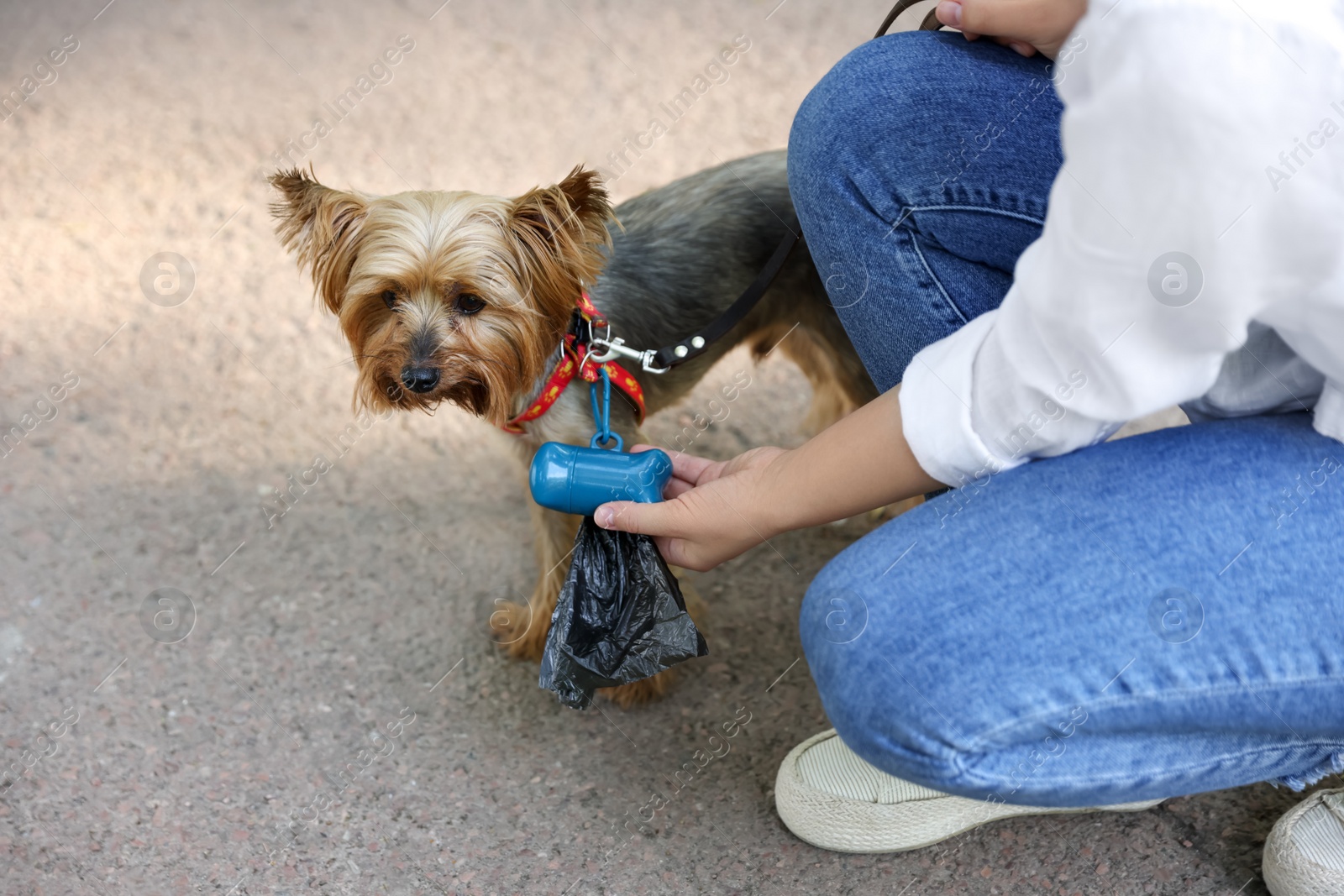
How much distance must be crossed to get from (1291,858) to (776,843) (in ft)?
2.78

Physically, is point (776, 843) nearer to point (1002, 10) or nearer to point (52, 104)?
point (1002, 10)

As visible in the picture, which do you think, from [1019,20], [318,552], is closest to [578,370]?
[318,552]

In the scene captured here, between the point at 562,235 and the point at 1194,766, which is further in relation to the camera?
the point at 562,235

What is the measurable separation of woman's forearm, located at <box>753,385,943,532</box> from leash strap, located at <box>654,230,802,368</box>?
0.60 metres

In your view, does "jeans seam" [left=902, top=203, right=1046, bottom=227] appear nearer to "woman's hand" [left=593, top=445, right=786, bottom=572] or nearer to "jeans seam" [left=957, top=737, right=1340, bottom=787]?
"woman's hand" [left=593, top=445, right=786, bottom=572]

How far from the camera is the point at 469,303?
6.69 ft

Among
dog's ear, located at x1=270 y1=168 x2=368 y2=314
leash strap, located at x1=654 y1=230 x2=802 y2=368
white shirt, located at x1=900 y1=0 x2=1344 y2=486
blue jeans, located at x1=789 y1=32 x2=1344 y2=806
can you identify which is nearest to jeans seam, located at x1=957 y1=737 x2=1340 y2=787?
blue jeans, located at x1=789 y1=32 x2=1344 y2=806

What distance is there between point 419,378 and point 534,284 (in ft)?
0.96

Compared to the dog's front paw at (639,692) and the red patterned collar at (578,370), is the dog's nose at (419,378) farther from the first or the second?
the dog's front paw at (639,692)

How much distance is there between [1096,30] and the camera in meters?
1.10

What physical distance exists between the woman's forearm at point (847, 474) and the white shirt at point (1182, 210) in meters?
0.22

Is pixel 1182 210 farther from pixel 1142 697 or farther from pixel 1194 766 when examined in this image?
pixel 1194 766

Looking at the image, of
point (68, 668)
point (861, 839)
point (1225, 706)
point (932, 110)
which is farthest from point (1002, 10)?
point (68, 668)

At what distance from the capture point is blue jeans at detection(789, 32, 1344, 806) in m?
1.21
